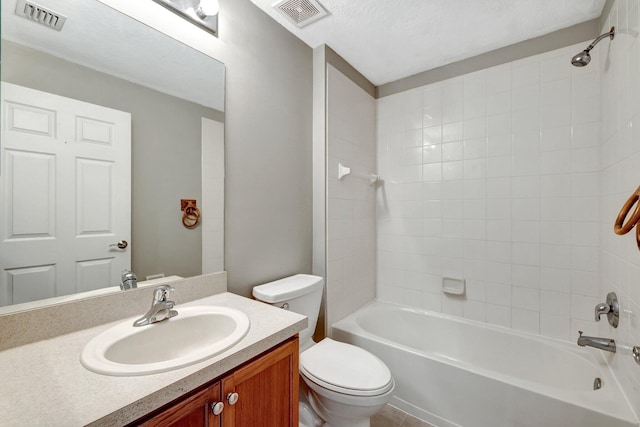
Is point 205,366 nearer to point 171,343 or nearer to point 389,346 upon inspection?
point 171,343

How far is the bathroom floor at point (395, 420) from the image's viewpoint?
165cm

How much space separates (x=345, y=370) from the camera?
4.63 feet

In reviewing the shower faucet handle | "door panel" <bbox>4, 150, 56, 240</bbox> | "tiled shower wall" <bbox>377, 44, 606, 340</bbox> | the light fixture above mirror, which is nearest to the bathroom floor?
"tiled shower wall" <bbox>377, 44, 606, 340</bbox>

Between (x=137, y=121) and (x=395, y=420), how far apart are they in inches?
82.2

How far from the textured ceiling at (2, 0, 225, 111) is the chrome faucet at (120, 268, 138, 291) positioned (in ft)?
2.48

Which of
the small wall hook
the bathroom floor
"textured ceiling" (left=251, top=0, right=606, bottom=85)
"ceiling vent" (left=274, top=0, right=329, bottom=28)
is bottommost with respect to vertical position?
the bathroom floor

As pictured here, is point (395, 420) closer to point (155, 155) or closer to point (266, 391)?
point (266, 391)

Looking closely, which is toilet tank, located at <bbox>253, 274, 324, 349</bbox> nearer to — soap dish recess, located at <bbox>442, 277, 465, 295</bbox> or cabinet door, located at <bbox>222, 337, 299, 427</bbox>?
cabinet door, located at <bbox>222, 337, 299, 427</bbox>

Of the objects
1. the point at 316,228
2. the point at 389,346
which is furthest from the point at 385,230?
the point at 389,346

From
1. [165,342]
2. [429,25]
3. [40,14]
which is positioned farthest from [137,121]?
[429,25]

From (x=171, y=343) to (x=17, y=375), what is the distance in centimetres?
40

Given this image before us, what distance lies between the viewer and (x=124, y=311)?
1.05 m

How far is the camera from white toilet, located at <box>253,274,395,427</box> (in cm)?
127

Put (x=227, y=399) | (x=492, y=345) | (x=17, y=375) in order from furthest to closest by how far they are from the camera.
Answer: (x=492, y=345) → (x=227, y=399) → (x=17, y=375)
